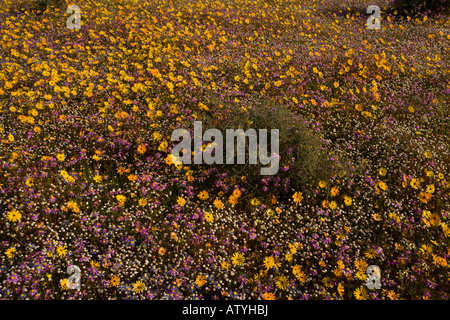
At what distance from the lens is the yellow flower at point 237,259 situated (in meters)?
3.74

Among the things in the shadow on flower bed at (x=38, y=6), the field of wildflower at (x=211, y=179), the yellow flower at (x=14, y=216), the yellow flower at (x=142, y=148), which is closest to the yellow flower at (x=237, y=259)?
the field of wildflower at (x=211, y=179)

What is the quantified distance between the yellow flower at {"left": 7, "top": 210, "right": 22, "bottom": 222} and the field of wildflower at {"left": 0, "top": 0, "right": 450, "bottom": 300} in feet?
0.06

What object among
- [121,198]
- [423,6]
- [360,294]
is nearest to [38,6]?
[121,198]

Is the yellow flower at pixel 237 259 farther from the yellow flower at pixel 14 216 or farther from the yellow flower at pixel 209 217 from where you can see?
the yellow flower at pixel 14 216

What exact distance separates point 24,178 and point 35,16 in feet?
27.9

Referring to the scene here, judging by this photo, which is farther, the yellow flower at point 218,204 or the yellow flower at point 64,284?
the yellow flower at point 218,204

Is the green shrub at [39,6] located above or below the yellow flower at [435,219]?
above

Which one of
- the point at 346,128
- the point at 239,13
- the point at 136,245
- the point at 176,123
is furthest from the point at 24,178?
the point at 239,13

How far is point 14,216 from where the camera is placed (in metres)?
3.72

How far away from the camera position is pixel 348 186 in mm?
4754

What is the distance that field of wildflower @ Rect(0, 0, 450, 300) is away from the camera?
3.58m

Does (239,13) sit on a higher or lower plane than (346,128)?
higher

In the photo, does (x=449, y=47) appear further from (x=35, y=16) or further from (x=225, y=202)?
(x=35, y=16)

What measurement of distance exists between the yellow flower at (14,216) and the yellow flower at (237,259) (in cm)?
262
